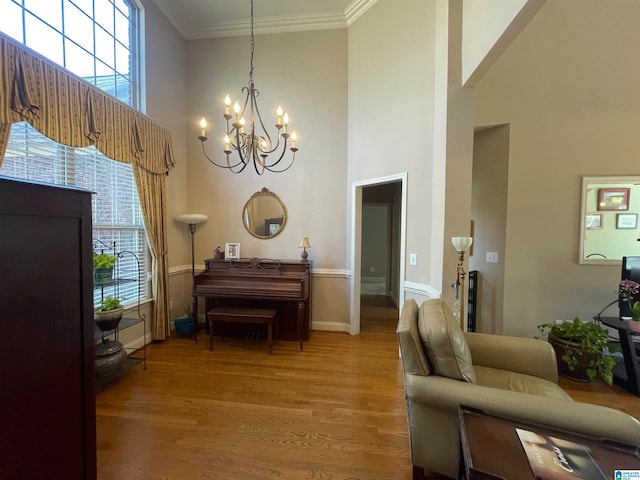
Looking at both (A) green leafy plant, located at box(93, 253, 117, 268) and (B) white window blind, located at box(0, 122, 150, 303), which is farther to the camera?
(A) green leafy plant, located at box(93, 253, 117, 268)

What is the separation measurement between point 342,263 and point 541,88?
3.14m

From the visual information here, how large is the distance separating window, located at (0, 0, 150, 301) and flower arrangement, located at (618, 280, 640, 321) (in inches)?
206

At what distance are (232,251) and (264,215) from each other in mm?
684

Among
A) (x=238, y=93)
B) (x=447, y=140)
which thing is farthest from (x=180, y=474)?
(x=238, y=93)

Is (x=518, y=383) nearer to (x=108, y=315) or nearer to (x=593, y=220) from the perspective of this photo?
(x=593, y=220)

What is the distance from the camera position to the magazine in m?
0.97

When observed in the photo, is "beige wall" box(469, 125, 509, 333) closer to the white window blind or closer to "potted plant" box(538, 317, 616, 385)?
"potted plant" box(538, 317, 616, 385)

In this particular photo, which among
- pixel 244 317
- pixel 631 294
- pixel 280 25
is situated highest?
pixel 280 25

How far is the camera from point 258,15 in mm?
3750

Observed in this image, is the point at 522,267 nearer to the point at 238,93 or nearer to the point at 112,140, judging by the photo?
the point at 238,93

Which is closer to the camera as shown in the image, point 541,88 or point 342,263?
point 541,88

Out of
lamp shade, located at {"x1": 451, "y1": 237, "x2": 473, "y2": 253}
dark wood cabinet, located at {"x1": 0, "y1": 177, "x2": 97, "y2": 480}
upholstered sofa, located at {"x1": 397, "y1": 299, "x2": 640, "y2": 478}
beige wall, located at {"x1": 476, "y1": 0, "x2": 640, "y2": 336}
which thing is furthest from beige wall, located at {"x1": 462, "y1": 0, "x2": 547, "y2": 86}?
dark wood cabinet, located at {"x1": 0, "y1": 177, "x2": 97, "y2": 480}

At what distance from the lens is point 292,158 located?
3932 mm

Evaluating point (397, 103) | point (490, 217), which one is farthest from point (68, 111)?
point (490, 217)
